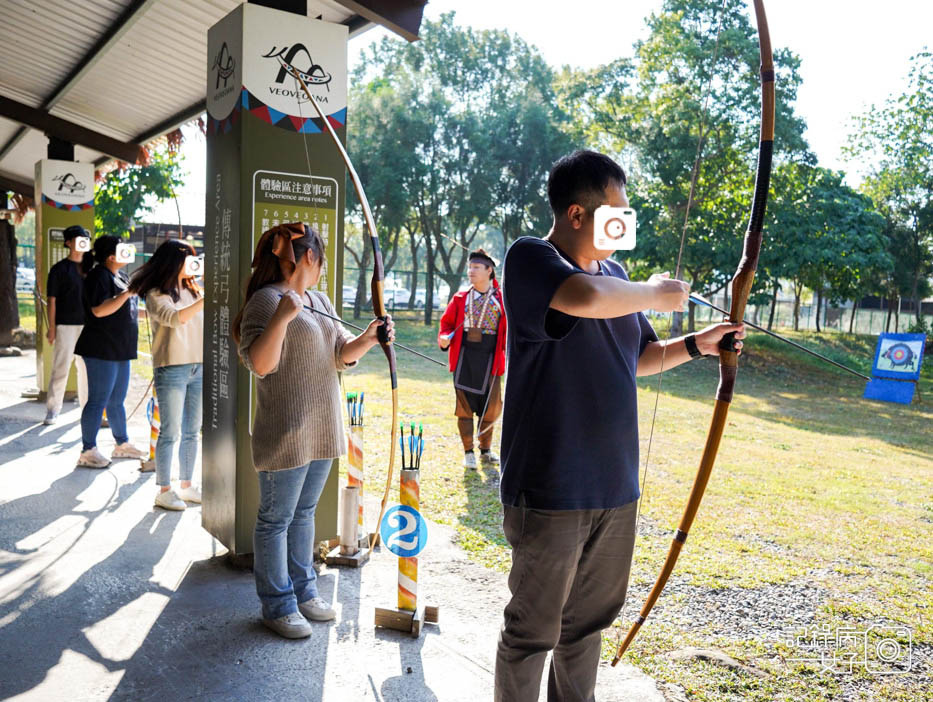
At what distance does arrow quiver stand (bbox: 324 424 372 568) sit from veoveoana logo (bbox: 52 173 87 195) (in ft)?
20.9

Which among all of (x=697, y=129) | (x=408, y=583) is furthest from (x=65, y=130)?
(x=697, y=129)

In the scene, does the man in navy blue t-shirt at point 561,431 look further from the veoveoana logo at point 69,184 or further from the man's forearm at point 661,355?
A: the veoveoana logo at point 69,184

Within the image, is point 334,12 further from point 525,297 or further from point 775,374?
point 775,374

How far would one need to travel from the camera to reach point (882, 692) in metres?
2.85

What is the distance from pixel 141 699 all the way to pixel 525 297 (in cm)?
190

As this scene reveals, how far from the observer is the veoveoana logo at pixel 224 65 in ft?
12.1

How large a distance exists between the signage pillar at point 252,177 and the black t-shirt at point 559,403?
79.3 inches

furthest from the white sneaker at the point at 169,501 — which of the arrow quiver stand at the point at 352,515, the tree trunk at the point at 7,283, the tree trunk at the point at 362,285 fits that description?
the tree trunk at the point at 362,285

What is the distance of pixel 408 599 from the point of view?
3172mm

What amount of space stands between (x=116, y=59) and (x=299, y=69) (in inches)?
135

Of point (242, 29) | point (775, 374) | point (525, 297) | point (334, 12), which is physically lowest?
point (775, 374)

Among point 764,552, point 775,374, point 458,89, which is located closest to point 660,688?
point 764,552
